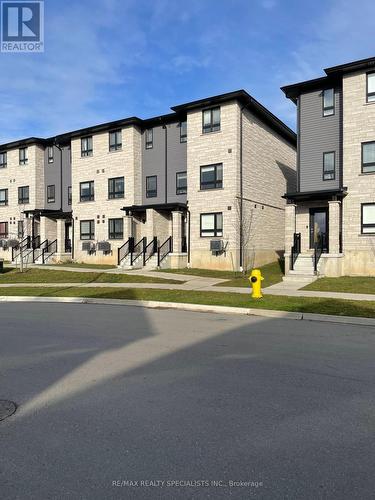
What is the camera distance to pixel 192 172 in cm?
2486

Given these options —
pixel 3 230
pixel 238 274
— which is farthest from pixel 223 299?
pixel 3 230

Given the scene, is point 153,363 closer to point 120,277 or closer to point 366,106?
point 120,277

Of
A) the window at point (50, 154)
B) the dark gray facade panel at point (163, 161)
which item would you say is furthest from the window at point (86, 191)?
the window at point (50, 154)

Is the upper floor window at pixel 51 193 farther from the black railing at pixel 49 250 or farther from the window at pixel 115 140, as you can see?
the window at pixel 115 140

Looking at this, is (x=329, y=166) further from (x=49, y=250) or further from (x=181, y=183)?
(x=49, y=250)

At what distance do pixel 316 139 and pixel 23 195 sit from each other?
24.2 meters

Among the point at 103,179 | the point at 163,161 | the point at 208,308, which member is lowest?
the point at 208,308

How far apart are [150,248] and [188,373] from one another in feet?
67.6

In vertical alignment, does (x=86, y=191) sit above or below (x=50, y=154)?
below

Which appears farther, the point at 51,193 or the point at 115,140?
the point at 51,193

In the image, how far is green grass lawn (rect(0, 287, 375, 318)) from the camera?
10.6 m

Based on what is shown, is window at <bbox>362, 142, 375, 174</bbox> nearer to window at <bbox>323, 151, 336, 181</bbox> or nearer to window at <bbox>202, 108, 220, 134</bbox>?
window at <bbox>323, 151, 336, 181</bbox>

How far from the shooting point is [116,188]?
28.5 metres

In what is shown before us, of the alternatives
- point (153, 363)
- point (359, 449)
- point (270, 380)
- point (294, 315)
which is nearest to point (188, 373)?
Answer: point (153, 363)
